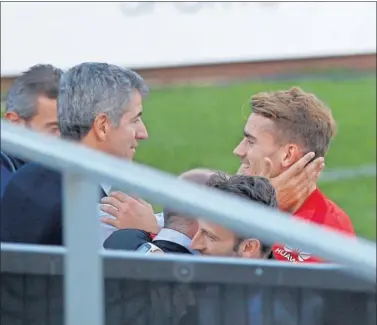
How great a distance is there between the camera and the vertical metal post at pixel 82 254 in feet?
4.41

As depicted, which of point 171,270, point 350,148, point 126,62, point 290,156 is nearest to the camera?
point 171,270

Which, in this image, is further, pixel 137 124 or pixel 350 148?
pixel 350 148

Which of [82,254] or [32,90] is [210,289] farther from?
[32,90]

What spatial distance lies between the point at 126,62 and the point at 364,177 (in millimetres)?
2492

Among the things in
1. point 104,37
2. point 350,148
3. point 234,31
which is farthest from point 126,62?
point 350,148

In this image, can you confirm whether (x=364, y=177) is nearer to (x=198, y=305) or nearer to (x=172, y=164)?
(x=172, y=164)

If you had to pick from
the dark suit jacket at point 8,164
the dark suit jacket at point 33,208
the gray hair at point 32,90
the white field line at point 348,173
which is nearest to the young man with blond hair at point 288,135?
the dark suit jacket at point 8,164

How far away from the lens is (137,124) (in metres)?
2.66

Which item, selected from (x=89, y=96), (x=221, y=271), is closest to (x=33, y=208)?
(x=89, y=96)

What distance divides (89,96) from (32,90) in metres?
0.97

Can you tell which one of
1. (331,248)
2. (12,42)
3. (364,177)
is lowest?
(364,177)

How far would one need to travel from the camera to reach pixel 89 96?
2570 mm

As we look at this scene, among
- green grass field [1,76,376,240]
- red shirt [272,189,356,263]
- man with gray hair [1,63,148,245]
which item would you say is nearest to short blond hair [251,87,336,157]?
red shirt [272,189,356,263]

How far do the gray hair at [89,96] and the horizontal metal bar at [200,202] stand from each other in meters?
1.20
